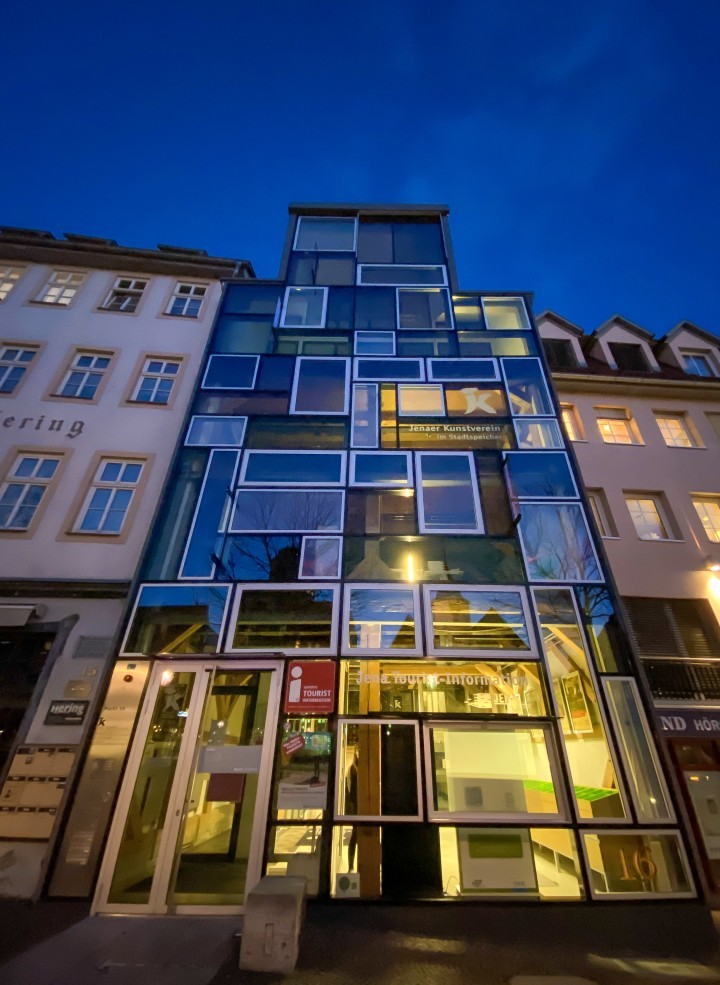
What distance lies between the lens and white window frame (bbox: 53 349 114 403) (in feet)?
40.6

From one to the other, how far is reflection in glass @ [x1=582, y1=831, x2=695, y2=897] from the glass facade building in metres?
0.03

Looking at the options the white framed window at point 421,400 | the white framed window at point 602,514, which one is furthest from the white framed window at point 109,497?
the white framed window at point 602,514

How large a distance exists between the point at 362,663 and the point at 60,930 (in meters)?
5.23

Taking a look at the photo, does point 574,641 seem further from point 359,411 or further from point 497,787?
point 359,411

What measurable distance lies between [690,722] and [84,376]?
1769 cm

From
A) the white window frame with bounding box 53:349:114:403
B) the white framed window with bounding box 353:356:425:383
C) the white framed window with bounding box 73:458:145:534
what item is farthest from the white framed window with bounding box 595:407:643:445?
the white window frame with bounding box 53:349:114:403

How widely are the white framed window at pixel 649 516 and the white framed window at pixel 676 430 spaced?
235 centimetres

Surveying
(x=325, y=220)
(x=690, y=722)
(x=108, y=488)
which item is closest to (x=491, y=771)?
(x=690, y=722)

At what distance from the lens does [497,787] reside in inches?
277

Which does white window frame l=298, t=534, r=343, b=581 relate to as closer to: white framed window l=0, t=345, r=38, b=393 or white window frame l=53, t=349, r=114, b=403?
white window frame l=53, t=349, r=114, b=403

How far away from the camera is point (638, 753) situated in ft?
24.1

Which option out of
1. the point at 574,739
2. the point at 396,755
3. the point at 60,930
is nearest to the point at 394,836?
the point at 396,755

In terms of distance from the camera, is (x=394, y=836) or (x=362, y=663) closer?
(x=394, y=836)

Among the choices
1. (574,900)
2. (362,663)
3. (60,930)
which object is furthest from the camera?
(362,663)
